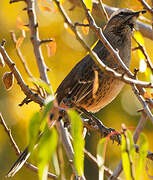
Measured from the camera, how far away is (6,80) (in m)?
3.16

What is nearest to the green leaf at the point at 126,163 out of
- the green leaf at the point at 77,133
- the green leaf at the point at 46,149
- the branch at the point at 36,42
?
the green leaf at the point at 77,133

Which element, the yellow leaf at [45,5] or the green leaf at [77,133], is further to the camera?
the yellow leaf at [45,5]

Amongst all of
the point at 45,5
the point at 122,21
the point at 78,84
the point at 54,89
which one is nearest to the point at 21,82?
the point at 45,5

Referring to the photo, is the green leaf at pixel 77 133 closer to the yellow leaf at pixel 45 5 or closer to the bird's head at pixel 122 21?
the yellow leaf at pixel 45 5

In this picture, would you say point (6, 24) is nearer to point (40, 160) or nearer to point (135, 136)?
point (135, 136)

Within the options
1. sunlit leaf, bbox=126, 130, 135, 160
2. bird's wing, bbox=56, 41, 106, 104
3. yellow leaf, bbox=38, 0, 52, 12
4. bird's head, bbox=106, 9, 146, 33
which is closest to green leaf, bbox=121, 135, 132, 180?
sunlit leaf, bbox=126, 130, 135, 160

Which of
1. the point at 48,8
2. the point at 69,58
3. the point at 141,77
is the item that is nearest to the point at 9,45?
the point at 69,58

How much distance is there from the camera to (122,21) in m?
4.44

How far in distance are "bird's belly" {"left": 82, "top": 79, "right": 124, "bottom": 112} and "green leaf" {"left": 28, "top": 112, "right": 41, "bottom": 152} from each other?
6.68 feet

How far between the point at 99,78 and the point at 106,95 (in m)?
0.19

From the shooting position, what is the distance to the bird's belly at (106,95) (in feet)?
13.8

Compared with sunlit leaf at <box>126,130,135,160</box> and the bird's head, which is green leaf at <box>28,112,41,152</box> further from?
the bird's head

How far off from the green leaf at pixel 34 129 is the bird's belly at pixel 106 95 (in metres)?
2.04

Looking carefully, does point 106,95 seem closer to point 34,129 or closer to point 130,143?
point 130,143
